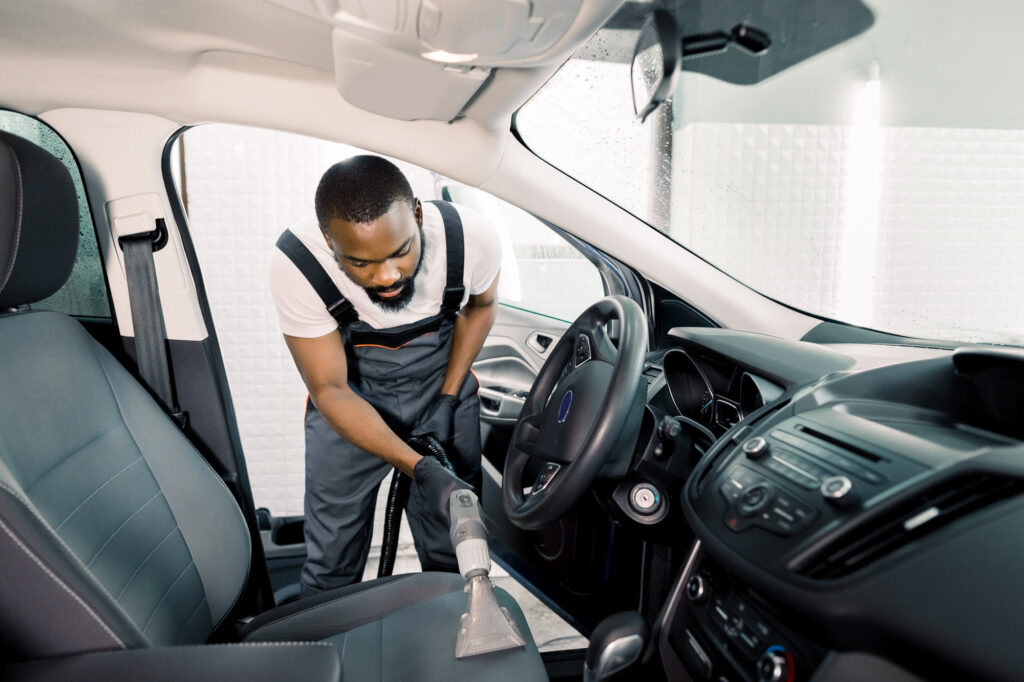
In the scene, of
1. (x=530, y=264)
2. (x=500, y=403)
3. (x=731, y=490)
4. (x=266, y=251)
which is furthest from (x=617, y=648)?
(x=266, y=251)

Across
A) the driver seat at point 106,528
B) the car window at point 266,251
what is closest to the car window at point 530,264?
the car window at point 266,251

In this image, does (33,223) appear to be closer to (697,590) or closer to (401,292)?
(401,292)

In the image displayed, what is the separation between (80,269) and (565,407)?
1.12m

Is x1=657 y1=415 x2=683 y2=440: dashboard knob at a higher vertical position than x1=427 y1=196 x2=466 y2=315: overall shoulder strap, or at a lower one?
lower

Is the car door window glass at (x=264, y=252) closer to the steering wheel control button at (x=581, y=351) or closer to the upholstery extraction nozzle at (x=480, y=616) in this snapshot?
the steering wheel control button at (x=581, y=351)

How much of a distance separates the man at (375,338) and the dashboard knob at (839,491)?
0.83m

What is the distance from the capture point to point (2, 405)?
0.98m

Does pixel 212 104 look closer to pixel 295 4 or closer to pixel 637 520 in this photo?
pixel 295 4

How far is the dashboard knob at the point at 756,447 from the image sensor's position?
94cm

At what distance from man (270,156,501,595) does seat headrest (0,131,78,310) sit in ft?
1.57

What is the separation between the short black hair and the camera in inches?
57.2

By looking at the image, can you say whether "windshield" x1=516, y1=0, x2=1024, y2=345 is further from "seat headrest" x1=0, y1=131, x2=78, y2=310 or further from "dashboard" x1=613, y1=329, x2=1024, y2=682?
"seat headrest" x1=0, y1=131, x2=78, y2=310

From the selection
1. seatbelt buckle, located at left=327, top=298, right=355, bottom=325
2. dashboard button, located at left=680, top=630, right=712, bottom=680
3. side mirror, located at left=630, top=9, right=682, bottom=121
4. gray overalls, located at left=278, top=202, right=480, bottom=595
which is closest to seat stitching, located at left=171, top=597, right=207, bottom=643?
gray overalls, located at left=278, top=202, right=480, bottom=595

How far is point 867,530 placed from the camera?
727 millimetres
